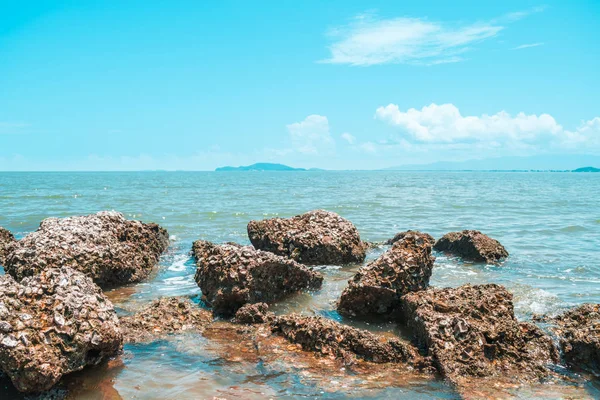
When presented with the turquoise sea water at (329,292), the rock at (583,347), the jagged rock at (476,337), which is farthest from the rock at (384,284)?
the rock at (583,347)

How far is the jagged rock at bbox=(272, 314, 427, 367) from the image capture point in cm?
718

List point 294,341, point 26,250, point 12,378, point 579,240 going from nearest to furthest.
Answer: point 12,378 → point 294,341 → point 26,250 → point 579,240

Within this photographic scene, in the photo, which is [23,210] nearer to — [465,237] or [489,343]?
[465,237]

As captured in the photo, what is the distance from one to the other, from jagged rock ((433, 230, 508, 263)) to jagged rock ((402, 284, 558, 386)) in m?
6.71

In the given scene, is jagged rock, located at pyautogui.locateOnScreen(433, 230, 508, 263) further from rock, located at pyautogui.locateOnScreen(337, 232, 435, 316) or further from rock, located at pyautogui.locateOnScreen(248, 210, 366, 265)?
rock, located at pyautogui.locateOnScreen(337, 232, 435, 316)

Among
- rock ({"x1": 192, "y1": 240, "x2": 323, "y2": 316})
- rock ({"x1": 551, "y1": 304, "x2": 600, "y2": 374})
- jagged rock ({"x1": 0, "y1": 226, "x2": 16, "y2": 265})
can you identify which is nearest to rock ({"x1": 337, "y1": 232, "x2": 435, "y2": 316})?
rock ({"x1": 192, "y1": 240, "x2": 323, "y2": 316})

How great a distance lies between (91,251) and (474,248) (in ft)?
37.0

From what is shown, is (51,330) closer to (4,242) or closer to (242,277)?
(242,277)

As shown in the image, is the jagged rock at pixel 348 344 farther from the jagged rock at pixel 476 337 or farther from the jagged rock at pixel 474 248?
the jagged rock at pixel 474 248

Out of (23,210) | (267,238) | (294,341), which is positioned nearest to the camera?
(294,341)

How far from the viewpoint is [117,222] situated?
14109 millimetres

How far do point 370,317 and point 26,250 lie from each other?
7.98 m

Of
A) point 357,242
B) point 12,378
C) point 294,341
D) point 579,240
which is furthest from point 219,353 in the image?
point 579,240

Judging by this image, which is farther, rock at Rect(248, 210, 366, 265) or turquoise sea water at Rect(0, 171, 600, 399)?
rock at Rect(248, 210, 366, 265)
